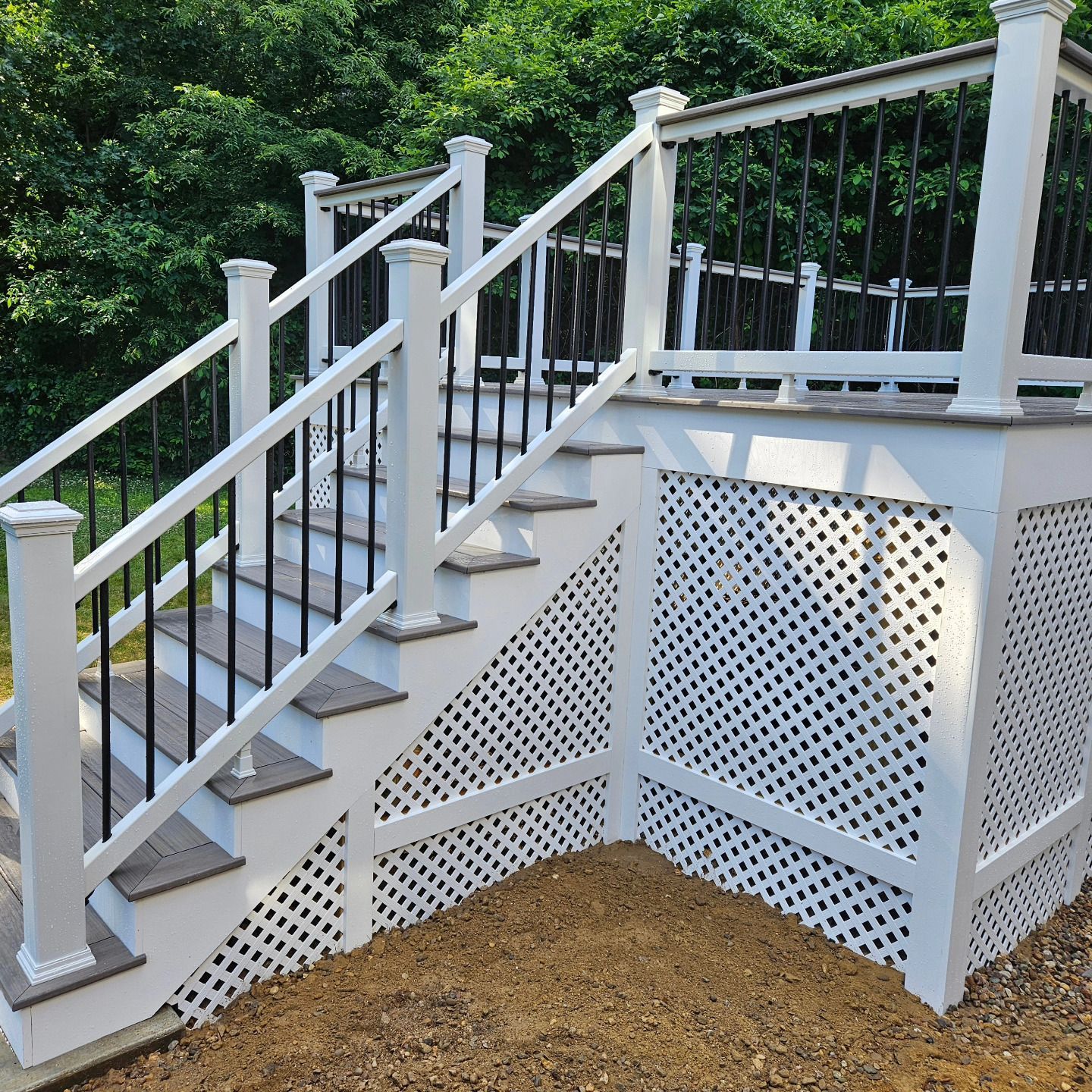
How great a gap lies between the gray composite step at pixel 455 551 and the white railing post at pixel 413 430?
137 millimetres

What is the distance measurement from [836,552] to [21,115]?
1180cm

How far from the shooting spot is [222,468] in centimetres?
251

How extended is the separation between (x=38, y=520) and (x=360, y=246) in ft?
8.15

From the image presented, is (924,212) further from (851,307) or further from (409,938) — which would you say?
(409,938)

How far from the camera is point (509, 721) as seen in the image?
11.2ft

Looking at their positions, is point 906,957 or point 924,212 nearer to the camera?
point 906,957

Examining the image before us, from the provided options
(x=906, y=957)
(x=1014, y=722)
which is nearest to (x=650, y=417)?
(x=1014, y=722)

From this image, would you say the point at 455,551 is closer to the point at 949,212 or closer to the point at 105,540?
the point at 949,212

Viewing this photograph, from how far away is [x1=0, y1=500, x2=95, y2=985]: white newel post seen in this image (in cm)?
220

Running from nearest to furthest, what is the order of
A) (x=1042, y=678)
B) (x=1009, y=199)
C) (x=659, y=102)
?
(x=1009, y=199)
(x=1042, y=678)
(x=659, y=102)

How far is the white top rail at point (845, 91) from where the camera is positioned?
268cm

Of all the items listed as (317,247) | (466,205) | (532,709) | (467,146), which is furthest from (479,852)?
(317,247)

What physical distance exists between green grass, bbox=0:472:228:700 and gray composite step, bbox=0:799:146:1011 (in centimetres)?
81

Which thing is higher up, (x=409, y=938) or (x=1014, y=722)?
(x=1014, y=722)
